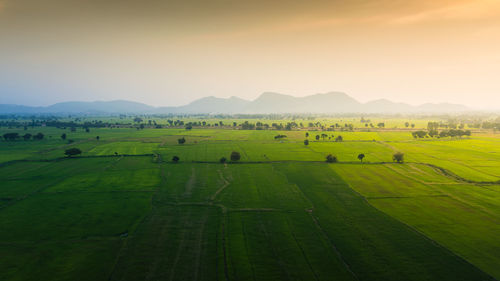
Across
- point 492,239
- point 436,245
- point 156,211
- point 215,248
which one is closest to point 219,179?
point 156,211

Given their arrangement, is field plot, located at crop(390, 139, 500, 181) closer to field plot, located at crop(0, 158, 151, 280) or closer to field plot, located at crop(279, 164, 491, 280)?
field plot, located at crop(279, 164, 491, 280)

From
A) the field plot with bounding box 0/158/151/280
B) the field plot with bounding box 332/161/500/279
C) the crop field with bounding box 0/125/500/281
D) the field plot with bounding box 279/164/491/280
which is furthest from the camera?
the field plot with bounding box 332/161/500/279

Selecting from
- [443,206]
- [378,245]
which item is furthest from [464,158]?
[378,245]

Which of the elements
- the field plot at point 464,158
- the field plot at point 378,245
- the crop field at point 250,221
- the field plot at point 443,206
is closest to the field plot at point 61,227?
the crop field at point 250,221

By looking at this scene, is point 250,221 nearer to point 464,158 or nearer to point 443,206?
point 443,206

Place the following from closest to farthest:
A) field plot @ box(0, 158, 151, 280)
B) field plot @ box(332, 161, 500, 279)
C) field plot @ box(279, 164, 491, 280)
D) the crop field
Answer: field plot @ box(279, 164, 491, 280) < the crop field < field plot @ box(0, 158, 151, 280) < field plot @ box(332, 161, 500, 279)

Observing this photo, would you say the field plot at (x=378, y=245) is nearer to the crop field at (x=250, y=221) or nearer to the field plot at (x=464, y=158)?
the crop field at (x=250, y=221)

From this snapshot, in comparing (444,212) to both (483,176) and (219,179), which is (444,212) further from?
(219,179)

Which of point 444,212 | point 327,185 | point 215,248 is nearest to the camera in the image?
point 215,248

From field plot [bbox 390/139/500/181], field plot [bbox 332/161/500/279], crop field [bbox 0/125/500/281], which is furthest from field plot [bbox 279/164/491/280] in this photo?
field plot [bbox 390/139/500/181]
